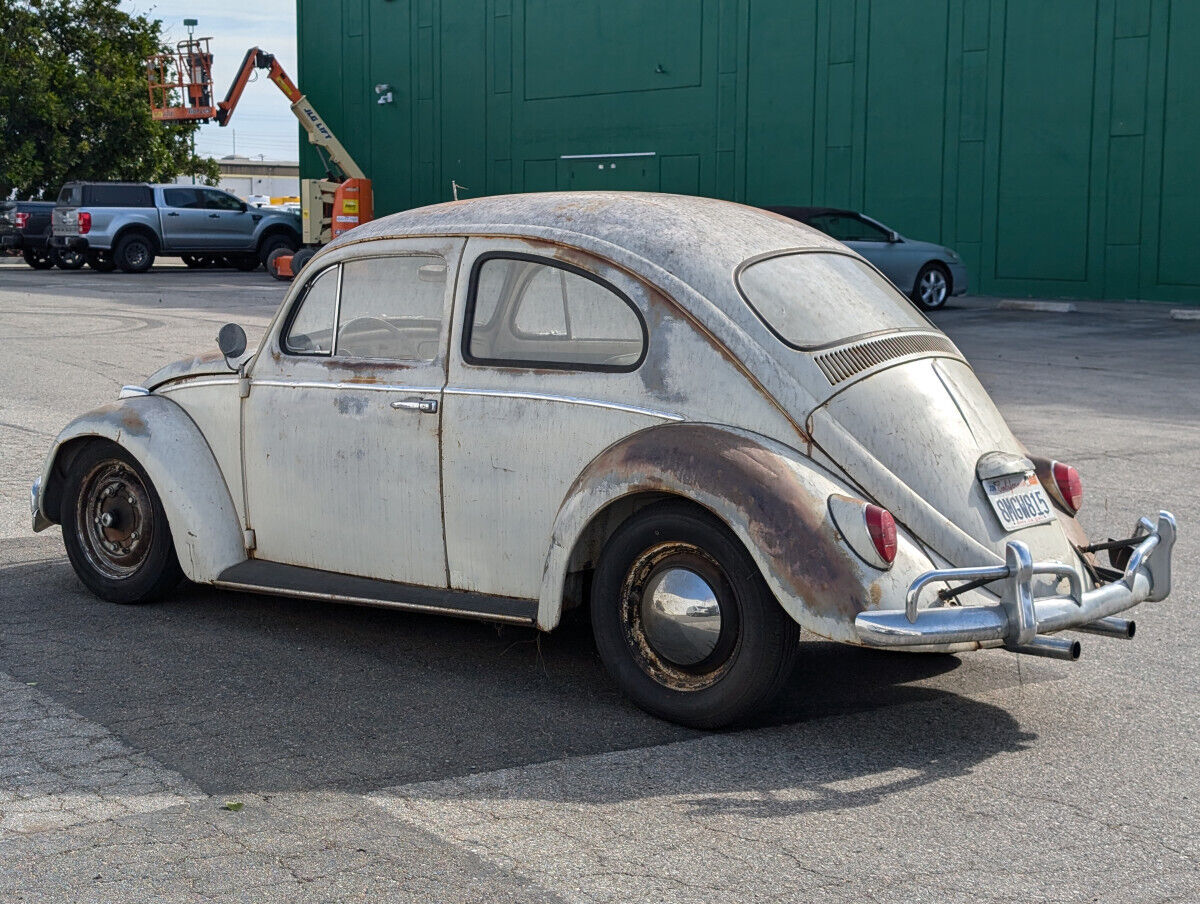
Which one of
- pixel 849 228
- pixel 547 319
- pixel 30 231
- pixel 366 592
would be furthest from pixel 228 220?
pixel 547 319

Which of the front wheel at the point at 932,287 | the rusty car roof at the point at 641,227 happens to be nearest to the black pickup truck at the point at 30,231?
the front wheel at the point at 932,287

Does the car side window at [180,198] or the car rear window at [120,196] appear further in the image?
the car side window at [180,198]

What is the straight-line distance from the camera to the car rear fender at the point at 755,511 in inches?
169

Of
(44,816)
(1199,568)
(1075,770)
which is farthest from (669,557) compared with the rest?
(1199,568)

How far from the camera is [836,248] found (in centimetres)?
553

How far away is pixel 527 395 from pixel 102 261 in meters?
30.7

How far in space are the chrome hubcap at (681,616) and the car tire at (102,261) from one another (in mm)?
30637

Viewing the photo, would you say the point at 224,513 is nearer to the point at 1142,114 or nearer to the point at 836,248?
the point at 836,248

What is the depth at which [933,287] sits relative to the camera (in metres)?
22.7

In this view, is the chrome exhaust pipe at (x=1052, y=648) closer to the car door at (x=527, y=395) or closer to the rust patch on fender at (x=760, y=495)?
the rust patch on fender at (x=760, y=495)

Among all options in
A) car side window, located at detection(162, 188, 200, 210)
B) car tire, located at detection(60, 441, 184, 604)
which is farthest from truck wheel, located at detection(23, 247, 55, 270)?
car tire, located at detection(60, 441, 184, 604)

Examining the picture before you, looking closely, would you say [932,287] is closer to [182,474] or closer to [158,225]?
[182,474]

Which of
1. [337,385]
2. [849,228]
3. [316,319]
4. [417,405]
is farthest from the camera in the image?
[849,228]

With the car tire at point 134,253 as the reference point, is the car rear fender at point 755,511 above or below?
below
